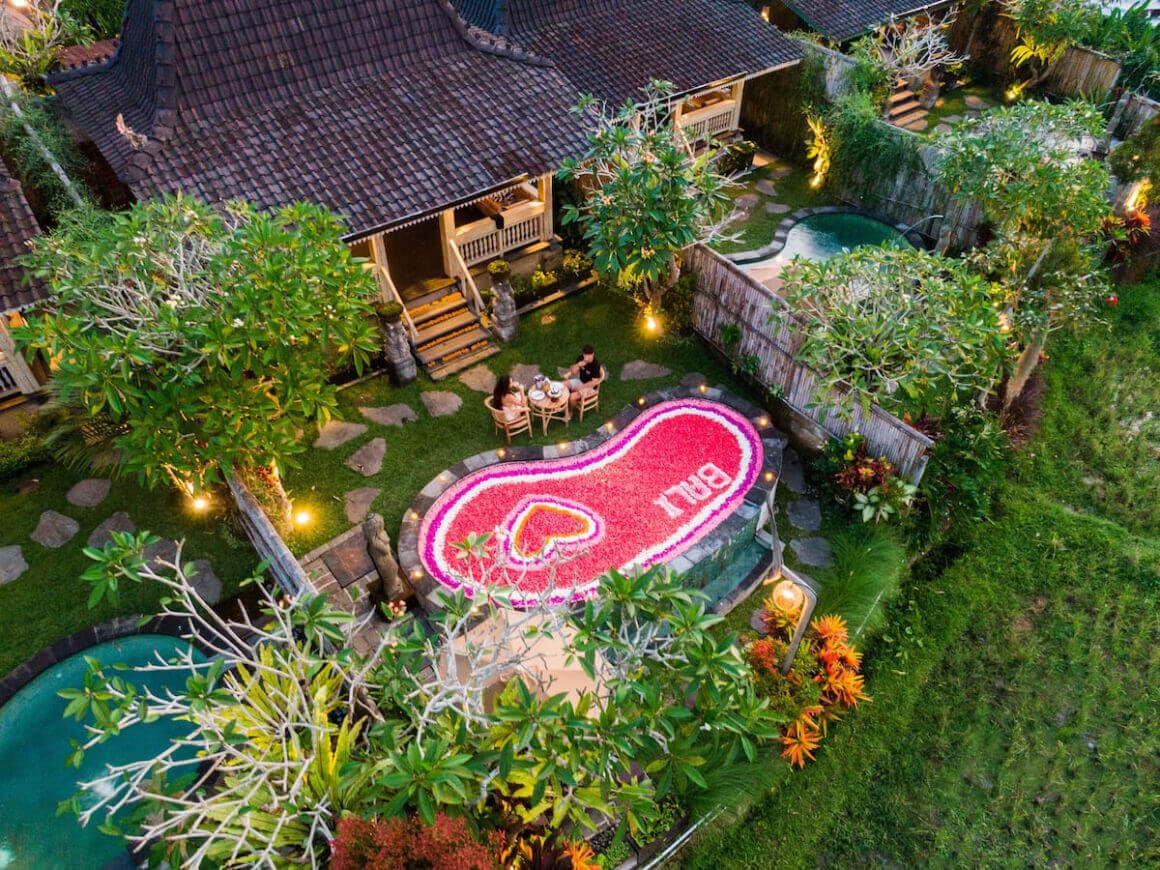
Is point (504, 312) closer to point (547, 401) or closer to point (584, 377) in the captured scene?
point (584, 377)

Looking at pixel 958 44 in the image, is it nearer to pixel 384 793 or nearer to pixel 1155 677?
pixel 1155 677

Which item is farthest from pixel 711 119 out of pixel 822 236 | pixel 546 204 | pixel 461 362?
pixel 461 362

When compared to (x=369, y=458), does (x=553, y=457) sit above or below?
above

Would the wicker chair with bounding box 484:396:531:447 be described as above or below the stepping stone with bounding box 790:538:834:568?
above

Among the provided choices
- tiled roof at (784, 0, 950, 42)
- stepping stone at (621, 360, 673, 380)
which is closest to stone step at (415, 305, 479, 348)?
stepping stone at (621, 360, 673, 380)

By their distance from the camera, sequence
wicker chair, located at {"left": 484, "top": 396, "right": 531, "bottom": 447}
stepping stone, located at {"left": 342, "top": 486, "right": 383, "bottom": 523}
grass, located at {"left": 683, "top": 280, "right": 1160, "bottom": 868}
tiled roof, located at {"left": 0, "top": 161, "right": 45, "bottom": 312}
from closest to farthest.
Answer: grass, located at {"left": 683, "top": 280, "right": 1160, "bottom": 868}
tiled roof, located at {"left": 0, "top": 161, "right": 45, "bottom": 312}
stepping stone, located at {"left": 342, "top": 486, "right": 383, "bottom": 523}
wicker chair, located at {"left": 484, "top": 396, "right": 531, "bottom": 447}

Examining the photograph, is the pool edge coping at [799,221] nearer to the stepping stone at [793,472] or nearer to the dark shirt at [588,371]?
the dark shirt at [588,371]

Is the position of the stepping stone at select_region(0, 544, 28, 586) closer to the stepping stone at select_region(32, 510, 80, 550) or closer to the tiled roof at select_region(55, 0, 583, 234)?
the stepping stone at select_region(32, 510, 80, 550)
